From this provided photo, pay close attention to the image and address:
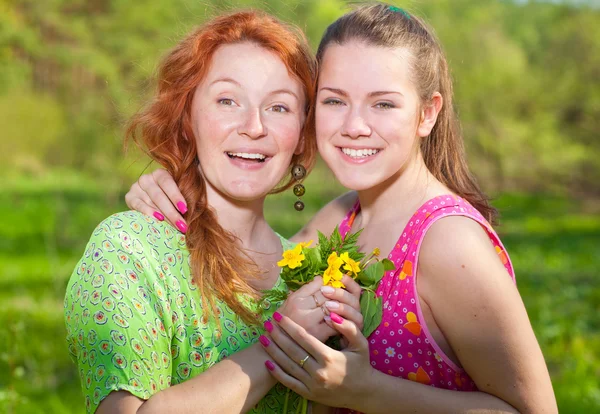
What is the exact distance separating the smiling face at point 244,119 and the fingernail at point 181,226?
22cm

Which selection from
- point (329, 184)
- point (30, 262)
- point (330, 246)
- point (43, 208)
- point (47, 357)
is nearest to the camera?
point (330, 246)

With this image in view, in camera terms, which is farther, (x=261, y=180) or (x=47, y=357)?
(x=47, y=357)

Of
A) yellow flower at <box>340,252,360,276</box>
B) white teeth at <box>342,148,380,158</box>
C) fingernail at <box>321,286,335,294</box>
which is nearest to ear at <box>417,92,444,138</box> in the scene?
white teeth at <box>342,148,380,158</box>

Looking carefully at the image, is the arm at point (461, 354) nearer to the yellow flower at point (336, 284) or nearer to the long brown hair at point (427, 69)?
the yellow flower at point (336, 284)

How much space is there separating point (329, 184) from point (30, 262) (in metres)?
10.4

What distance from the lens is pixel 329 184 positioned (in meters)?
19.4

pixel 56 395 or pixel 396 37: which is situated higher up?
pixel 396 37

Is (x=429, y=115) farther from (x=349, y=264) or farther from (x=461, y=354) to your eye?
(x=461, y=354)

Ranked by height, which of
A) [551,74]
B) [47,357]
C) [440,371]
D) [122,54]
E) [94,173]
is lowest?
[94,173]

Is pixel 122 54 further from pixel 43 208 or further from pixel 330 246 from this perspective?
pixel 330 246

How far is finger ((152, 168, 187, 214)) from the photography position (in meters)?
2.82

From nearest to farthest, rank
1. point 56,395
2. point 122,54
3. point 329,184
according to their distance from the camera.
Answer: point 56,395 → point 122,54 → point 329,184

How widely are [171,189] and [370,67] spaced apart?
89 centimetres

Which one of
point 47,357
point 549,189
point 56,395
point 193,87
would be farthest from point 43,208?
point 549,189
